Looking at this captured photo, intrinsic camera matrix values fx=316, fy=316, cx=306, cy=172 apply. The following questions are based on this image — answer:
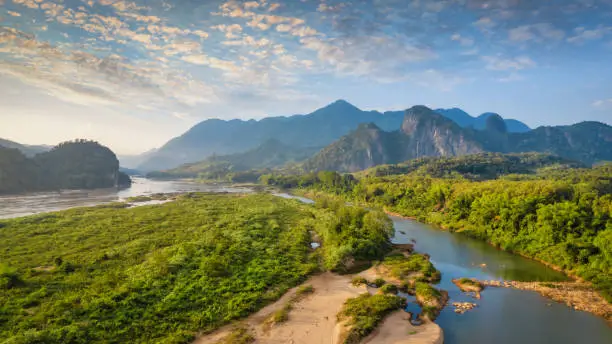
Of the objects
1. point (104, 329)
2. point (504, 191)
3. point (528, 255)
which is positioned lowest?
point (528, 255)

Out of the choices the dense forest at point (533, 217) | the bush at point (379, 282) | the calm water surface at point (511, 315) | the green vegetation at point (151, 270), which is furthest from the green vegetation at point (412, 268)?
the dense forest at point (533, 217)

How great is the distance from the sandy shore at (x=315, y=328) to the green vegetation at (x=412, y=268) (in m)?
9.83

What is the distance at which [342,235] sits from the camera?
49812 millimetres

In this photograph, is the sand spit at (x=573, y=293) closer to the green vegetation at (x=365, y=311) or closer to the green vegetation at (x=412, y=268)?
the green vegetation at (x=412, y=268)

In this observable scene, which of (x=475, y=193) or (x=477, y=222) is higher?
(x=475, y=193)

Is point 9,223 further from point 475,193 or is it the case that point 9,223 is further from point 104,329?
point 475,193

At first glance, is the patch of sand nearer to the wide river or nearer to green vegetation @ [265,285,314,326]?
the wide river

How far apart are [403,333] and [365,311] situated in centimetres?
369

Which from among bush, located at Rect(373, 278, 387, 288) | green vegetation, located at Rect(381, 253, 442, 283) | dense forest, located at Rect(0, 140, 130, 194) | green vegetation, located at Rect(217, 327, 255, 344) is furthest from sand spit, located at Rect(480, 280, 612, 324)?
dense forest, located at Rect(0, 140, 130, 194)

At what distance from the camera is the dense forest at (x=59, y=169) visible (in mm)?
136250

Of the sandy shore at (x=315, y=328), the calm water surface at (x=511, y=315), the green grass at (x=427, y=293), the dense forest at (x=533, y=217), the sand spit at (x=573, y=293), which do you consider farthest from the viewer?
the dense forest at (x=533, y=217)

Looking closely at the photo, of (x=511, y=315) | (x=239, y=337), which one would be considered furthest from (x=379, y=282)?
(x=239, y=337)

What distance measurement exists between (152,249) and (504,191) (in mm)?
67794

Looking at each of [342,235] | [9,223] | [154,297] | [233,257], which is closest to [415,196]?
[342,235]
